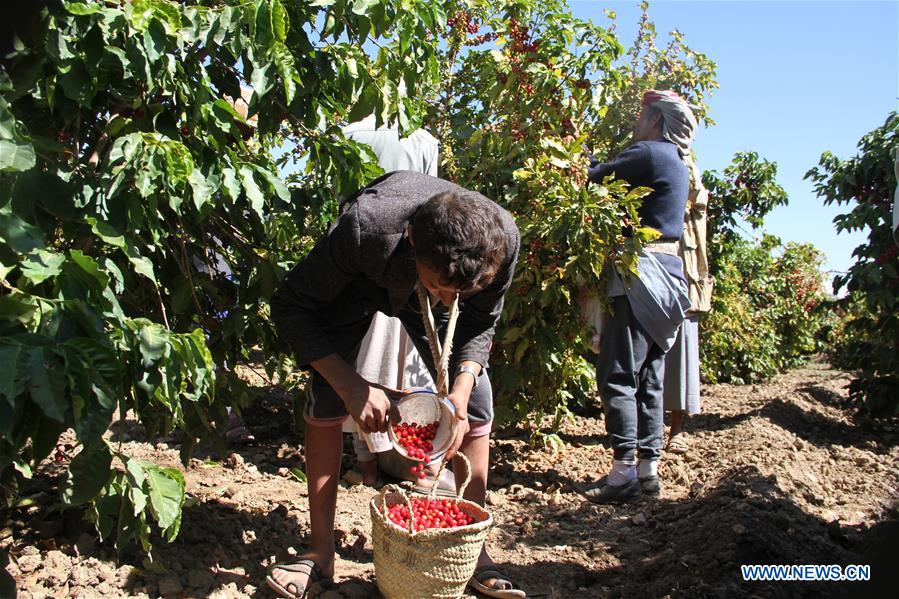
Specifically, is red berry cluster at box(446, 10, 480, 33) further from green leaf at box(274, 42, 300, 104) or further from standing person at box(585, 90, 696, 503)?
green leaf at box(274, 42, 300, 104)

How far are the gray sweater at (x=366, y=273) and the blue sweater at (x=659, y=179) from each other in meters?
1.52

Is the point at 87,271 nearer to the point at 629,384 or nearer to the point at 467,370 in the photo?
the point at 467,370

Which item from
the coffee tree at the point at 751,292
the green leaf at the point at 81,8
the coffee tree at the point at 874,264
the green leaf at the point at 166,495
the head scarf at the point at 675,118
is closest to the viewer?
the green leaf at the point at 81,8

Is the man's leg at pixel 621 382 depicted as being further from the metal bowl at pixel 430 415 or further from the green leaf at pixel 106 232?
the green leaf at pixel 106 232

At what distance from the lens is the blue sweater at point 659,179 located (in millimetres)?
3830

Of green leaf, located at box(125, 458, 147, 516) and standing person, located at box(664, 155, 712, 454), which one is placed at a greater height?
standing person, located at box(664, 155, 712, 454)

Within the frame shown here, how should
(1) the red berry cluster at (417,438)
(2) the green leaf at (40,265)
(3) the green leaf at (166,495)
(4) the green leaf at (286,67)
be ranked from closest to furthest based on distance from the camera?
(2) the green leaf at (40,265) < (3) the green leaf at (166,495) < (4) the green leaf at (286,67) < (1) the red berry cluster at (417,438)

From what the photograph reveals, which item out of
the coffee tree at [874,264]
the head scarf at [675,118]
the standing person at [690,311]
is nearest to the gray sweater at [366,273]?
the head scarf at [675,118]

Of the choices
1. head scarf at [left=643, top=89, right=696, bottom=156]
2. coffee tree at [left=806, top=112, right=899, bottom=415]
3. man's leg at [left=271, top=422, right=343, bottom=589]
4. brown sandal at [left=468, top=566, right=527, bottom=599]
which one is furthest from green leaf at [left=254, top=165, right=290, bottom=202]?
coffee tree at [left=806, top=112, right=899, bottom=415]

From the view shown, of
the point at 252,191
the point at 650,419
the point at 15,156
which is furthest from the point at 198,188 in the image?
the point at 650,419

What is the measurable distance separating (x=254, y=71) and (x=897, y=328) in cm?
500

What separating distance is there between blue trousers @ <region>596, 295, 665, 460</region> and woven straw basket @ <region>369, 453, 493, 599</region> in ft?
5.13

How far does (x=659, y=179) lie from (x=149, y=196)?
2.52 m

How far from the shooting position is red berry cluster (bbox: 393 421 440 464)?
2.48 meters
